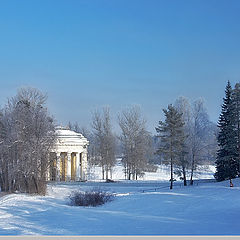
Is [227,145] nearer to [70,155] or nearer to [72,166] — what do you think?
[70,155]

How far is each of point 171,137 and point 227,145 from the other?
5843 millimetres

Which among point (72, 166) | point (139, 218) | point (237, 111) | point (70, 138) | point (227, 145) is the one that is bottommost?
point (139, 218)

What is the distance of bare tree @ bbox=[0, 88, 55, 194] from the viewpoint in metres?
35.1

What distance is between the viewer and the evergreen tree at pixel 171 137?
39094 millimetres

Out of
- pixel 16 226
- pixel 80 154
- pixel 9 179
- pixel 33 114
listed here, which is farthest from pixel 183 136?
pixel 16 226

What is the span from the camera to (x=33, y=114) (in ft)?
120

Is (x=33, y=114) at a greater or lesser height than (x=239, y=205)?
greater

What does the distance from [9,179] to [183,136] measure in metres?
18.0

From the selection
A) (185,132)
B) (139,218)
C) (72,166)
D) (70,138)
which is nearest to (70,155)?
(70,138)

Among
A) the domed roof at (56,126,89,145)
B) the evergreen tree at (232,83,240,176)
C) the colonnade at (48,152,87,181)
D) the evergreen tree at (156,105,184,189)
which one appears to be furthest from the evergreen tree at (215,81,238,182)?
the colonnade at (48,152,87,181)

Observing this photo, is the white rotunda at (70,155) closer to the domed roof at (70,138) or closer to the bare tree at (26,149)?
the domed roof at (70,138)

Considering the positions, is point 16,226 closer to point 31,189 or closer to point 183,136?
point 31,189

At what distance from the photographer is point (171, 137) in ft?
129

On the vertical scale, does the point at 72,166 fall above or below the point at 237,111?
below
